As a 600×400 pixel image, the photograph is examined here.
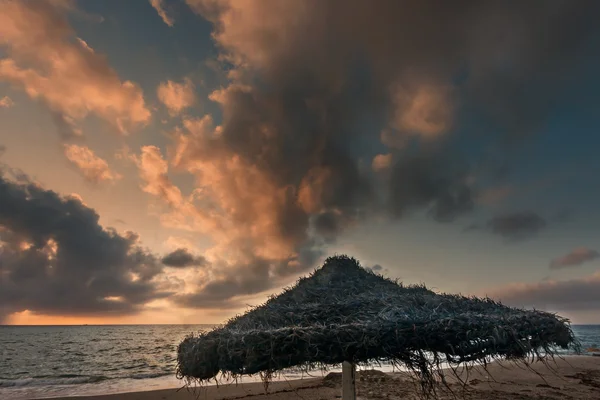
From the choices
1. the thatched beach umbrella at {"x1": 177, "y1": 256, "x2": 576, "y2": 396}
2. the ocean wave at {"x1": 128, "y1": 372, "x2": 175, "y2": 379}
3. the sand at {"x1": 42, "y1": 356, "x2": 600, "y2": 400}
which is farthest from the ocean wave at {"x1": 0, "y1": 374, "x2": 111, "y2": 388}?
the thatched beach umbrella at {"x1": 177, "y1": 256, "x2": 576, "y2": 396}

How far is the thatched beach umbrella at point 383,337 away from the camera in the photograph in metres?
3.89

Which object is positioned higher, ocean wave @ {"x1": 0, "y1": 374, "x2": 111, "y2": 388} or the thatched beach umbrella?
the thatched beach umbrella

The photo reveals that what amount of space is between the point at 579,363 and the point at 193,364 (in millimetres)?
29427

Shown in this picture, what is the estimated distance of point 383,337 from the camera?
12.8 ft

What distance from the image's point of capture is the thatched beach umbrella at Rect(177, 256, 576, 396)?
12.8ft

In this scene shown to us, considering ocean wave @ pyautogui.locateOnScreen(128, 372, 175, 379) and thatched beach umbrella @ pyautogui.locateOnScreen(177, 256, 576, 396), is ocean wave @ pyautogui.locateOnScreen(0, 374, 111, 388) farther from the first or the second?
thatched beach umbrella @ pyautogui.locateOnScreen(177, 256, 576, 396)

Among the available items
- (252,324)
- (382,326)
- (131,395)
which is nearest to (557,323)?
(382,326)

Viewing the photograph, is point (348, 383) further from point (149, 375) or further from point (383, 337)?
point (149, 375)

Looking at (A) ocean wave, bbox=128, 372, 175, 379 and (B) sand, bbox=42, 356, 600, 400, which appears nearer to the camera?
(B) sand, bbox=42, 356, 600, 400

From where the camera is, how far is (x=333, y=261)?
256 inches

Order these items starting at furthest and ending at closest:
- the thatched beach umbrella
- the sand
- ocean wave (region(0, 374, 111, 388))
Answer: ocean wave (region(0, 374, 111, 388)) < the sand < the thatched beach umbrella

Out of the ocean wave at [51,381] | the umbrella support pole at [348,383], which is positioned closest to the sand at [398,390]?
the umbrella support pole at [348,383]

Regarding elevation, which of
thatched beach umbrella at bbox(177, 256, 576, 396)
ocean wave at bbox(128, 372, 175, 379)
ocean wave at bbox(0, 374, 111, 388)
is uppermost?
thatched beach umbrella at bbox(177, 256, 576, 396)

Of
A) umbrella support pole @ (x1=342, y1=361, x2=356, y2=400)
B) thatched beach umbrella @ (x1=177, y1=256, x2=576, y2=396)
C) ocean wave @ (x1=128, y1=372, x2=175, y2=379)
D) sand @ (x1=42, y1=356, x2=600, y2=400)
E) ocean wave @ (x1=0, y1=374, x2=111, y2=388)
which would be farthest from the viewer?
ocean wave @ (x1=128, y1=372, x2=175, y2=379)
